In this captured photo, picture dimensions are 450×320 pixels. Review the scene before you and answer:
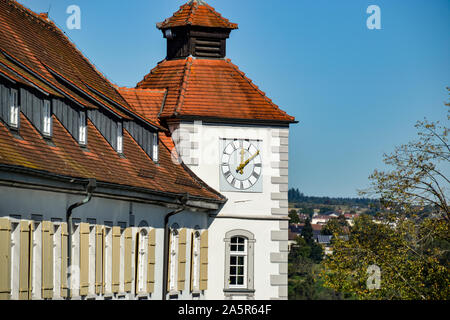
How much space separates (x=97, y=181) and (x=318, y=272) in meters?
12.0

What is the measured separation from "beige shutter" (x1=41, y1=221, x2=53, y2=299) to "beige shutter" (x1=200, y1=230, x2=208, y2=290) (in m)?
13.2

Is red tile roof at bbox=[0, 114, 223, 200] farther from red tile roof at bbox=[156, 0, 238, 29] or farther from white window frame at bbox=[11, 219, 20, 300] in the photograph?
red tile roof at bbox=[156, 0, 238, 29]

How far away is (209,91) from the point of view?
4025cm

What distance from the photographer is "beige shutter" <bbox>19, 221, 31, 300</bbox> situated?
22.9 m

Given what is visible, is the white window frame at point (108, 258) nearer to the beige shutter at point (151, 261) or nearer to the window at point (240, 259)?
the beige shutter at point (151, 261)

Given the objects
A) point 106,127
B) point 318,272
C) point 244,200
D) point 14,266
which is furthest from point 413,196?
point 14,266

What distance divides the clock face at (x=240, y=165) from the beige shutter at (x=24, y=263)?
1607cm

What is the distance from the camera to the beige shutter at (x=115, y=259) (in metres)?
29.1

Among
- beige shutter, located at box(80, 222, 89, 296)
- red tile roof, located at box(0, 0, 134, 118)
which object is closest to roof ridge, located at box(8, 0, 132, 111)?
red tile roof, located at box(0, 0, 134, 118)

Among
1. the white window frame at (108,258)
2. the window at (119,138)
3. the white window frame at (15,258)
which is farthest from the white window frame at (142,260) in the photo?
the white window frame at (15,258)

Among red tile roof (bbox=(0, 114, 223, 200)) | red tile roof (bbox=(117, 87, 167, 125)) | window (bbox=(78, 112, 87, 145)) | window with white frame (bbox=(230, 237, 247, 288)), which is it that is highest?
red tile roof (bbox=(117, 87, 167, 125))

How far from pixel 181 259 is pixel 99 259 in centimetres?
746

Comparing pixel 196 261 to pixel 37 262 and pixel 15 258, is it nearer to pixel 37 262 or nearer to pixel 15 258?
pixel 37 262

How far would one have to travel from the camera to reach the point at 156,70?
42156 mm
